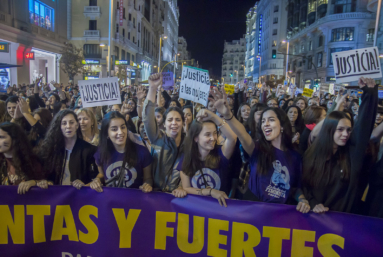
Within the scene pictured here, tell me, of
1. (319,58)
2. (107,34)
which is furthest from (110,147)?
(319,58)

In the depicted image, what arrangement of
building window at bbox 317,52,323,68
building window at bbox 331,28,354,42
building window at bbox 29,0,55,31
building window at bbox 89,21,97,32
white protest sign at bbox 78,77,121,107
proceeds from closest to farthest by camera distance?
white protest sign at bbox 78,77,121,107, building window at bbox 29,0,55,31, building window at bbox 89,21,97,32, building window at bbox 331,28,354,42, building window at bbox 317,52,323,68

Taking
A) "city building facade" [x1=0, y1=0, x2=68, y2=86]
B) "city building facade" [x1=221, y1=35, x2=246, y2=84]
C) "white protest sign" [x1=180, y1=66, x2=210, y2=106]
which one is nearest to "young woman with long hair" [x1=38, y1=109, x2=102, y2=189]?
"white protest sign" [x1=180, y1=66, x2=210, y2=106]

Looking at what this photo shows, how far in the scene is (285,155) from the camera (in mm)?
2943

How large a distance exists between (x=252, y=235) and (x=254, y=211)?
0.79 ft

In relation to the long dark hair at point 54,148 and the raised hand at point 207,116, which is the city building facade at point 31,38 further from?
the raised hand at point 207,116

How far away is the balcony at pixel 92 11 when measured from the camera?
3522cm

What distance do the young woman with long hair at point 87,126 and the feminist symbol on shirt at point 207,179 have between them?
1988 millimetres

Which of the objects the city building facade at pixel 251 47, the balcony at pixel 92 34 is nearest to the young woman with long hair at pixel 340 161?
the balcony at pixel 92 34

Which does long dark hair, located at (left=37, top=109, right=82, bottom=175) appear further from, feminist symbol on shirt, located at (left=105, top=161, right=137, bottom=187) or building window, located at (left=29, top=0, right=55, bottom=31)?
building window, located at (left=29, top=0, right=55, bottom=31)

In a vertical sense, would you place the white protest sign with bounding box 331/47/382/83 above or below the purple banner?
above

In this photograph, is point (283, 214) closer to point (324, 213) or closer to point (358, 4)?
point (324, 213)

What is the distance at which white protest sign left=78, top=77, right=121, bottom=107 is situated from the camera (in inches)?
204

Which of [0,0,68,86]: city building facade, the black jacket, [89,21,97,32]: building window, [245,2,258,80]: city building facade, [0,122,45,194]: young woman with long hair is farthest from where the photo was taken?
[245,2,258,80]: city building facade

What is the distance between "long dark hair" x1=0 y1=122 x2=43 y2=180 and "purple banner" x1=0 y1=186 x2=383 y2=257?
230 millimetres
